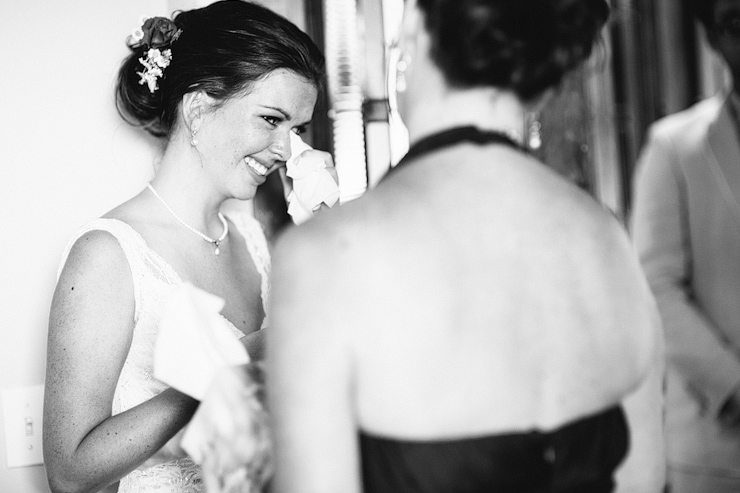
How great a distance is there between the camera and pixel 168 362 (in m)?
0.94

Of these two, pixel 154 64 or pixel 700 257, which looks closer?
pixel 154 64

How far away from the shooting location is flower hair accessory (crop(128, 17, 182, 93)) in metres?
1.47

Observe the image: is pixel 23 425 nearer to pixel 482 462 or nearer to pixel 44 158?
pixel 44 158

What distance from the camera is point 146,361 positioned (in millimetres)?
1390

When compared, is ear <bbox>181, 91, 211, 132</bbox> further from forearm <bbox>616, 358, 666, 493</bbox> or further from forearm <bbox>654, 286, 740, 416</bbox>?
forearm <bbox>654, 286, 740, 416</bbox>

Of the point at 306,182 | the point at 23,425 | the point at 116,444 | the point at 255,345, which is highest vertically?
the point at 306,182

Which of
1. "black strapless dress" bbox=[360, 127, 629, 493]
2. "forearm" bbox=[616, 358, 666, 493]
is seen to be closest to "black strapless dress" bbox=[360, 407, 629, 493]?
"black strapless dress" bbox=[360, 127, 629, 493]

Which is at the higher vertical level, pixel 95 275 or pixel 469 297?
pixel 469 297

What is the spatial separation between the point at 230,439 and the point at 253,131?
76 centimetres

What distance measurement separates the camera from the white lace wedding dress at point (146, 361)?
4.41 ft

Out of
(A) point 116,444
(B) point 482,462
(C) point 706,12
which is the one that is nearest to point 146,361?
(A) point 116,444

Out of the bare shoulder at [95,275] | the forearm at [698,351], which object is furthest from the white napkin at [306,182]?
the forearm at [698,351]

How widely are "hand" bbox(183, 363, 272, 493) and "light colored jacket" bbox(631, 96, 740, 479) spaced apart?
111 centimetres

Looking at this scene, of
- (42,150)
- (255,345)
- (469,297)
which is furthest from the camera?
(42,150)
